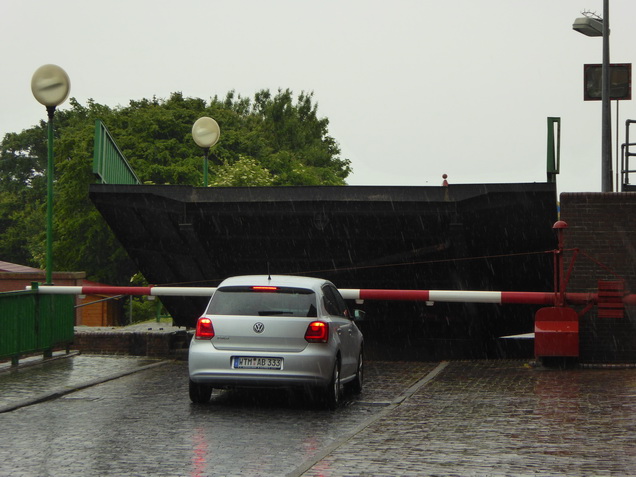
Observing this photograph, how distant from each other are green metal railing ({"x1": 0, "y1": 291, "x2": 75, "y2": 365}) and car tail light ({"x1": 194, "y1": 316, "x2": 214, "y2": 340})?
4632mm

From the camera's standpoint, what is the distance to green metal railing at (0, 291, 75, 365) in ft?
51.6

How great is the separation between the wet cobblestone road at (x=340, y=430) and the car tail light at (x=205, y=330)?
0.80 metres

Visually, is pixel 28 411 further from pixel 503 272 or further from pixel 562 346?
pixel 503 272

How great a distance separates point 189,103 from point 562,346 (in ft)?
160

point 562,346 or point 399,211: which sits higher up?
point 399,211

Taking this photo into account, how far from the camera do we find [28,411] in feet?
38.5

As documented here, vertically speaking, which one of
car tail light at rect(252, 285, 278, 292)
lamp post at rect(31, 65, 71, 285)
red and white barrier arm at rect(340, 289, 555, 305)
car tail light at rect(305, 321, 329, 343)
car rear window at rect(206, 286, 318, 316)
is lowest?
car tail light at rect(305, 321, 329, 343)

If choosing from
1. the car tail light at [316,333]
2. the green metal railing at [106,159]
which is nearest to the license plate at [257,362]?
the car tail light at [316,333]

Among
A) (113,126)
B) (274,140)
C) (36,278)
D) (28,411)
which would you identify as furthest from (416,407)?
(274,140)

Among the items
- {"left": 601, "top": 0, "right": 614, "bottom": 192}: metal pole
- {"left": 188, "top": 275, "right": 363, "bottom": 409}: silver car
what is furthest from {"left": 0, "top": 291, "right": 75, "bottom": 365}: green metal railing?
{"left": 601, "top": 0, "right": 614, "bottom": 192}: metal pole

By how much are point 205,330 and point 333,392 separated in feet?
5.21

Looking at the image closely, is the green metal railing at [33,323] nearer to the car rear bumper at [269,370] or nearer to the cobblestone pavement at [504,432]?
the car rear bumper at [269,370]

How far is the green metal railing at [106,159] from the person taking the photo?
60.3ft

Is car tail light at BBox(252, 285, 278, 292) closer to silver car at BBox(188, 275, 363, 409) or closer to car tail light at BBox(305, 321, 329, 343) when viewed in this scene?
silver car at BBox(188, 275, 363, 409)
